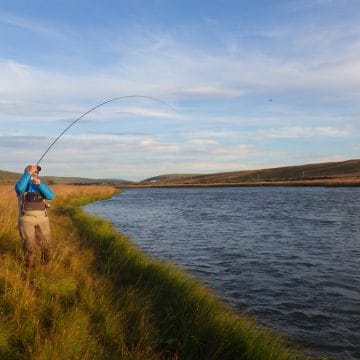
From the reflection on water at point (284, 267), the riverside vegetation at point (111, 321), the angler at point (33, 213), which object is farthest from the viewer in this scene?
the angler at point (33, 213)

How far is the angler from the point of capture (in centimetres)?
884

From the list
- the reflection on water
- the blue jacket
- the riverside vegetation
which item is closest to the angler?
the blue jacket

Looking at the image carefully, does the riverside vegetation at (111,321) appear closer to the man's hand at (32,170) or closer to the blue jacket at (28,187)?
the blue jacket at (28,187)

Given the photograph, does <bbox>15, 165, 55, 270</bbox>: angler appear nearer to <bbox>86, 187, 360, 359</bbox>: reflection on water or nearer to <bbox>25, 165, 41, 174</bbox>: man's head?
<bbox>25, 165, 41, 174</bbox>: man's head

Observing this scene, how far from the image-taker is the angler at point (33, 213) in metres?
8.84

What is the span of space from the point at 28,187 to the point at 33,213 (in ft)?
1.73

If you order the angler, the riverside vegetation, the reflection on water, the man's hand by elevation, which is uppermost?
→ the man's hand

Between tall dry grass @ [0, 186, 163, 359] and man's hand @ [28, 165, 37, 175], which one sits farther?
man's hand @ [28, 165, 37, 175]

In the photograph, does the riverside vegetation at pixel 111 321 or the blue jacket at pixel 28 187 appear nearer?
the riverside vegetation at pixel 111 321

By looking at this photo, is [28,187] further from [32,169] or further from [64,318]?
[64,318]

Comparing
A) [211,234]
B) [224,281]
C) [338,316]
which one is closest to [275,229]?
[211,234]

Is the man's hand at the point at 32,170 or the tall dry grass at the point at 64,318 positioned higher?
the man's hand at the point at 32,170

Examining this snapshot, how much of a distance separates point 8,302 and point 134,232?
1569 centimetres

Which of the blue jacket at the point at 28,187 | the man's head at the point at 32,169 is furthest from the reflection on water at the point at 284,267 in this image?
the man's head at the point at 32,169
